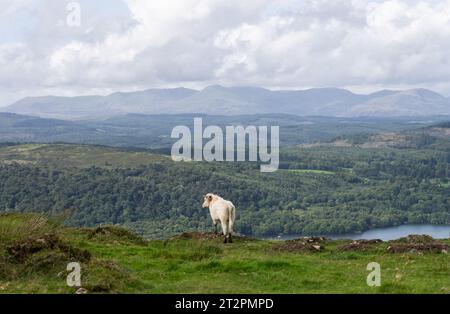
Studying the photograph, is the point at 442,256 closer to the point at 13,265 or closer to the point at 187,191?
the point at 13,265

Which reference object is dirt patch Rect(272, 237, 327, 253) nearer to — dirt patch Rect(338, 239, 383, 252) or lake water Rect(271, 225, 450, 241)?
dirt patch Rect(338, 239, 383, 252)

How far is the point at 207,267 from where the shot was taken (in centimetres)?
1677

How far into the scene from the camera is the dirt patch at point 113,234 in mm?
24225

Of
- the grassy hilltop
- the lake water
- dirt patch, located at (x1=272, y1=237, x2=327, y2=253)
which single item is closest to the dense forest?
the lake water

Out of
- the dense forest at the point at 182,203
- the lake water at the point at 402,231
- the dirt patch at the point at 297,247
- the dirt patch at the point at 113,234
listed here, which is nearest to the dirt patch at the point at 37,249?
the dirt patch at the point at 113,234

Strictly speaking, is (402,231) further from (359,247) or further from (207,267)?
(207,267)

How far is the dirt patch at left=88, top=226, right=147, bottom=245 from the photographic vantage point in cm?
2423

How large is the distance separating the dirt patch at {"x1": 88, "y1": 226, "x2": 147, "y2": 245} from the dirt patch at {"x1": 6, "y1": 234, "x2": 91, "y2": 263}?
314 inches

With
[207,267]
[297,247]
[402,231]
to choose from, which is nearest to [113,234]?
[297,247]

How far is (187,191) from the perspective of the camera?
179000 millimetres

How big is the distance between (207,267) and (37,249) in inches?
195

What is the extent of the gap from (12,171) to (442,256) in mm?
173872
